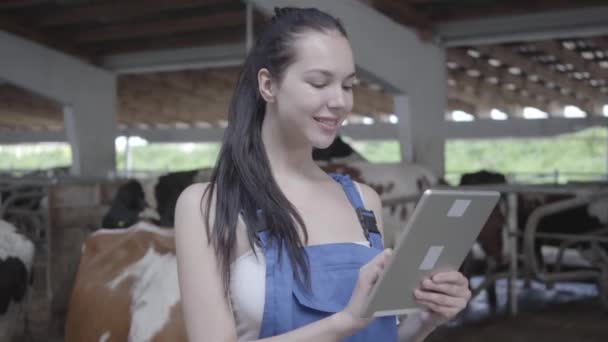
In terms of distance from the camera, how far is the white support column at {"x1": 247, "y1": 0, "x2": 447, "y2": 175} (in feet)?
19.3

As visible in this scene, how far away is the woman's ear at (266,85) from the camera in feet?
4.10

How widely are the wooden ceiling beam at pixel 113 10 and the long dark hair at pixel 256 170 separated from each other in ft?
19.0

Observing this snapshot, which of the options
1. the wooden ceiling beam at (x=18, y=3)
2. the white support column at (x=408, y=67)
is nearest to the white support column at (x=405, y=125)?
the white support column at (x=408, y=67)

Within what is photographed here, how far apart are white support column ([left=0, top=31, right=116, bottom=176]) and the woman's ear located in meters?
7.62

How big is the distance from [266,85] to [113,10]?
6547 millimetres

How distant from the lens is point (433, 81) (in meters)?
6.85

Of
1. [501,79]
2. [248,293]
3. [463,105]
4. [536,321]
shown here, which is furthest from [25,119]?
[248,293]

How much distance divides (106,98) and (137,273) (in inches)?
288

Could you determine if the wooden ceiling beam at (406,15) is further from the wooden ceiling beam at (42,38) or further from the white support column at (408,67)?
the wooden ceiling beam at (42,38)

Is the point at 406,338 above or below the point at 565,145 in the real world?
below

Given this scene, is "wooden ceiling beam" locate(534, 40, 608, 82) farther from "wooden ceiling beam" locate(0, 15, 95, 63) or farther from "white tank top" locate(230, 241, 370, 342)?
"white tank top" locate(230, 241, 370, 342)

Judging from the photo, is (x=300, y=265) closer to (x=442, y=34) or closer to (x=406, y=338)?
(x=406, y=338)

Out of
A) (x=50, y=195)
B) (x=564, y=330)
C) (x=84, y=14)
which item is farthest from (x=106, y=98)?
(x=564, y=330)

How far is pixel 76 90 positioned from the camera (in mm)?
8977
